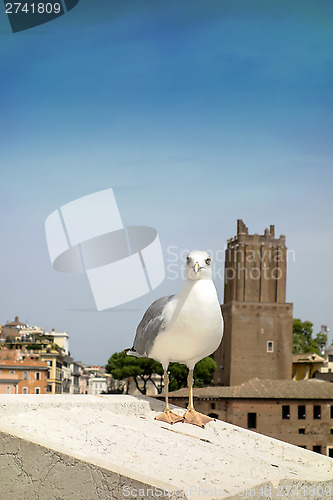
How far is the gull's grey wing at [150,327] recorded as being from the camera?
855 cm

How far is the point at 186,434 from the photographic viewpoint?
8031 mm

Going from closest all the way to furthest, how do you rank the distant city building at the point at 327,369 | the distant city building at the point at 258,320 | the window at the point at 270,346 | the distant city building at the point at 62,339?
the distant city building at the point at 258,320 → the window at the point at 270,346 → the distant city building at the point at 327,369 → the distant city building at the point at 62,339

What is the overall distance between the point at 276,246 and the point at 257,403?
74.8 feet

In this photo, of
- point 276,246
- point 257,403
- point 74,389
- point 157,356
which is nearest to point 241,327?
point 276,246

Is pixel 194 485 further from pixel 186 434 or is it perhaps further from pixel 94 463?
pixel 186 434

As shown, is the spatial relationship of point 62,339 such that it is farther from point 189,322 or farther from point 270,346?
point 189,322

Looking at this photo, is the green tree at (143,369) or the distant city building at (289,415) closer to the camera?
the distant city building at (289,415)

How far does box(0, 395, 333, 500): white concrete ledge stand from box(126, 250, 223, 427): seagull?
2.50 ft

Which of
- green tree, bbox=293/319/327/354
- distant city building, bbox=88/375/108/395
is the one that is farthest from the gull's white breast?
distant city building, bbox=88/375/108/395

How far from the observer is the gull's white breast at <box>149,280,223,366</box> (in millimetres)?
8125

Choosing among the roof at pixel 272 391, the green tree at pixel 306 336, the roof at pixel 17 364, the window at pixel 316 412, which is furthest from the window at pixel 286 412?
the green tree at pixel 306 336

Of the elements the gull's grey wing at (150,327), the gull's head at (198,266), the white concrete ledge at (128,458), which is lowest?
the white concrete ledge at (128,458)

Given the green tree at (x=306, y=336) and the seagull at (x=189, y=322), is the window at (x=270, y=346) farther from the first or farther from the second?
the seagull at (x=189, y=322)

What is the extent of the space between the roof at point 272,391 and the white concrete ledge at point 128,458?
120 ft
